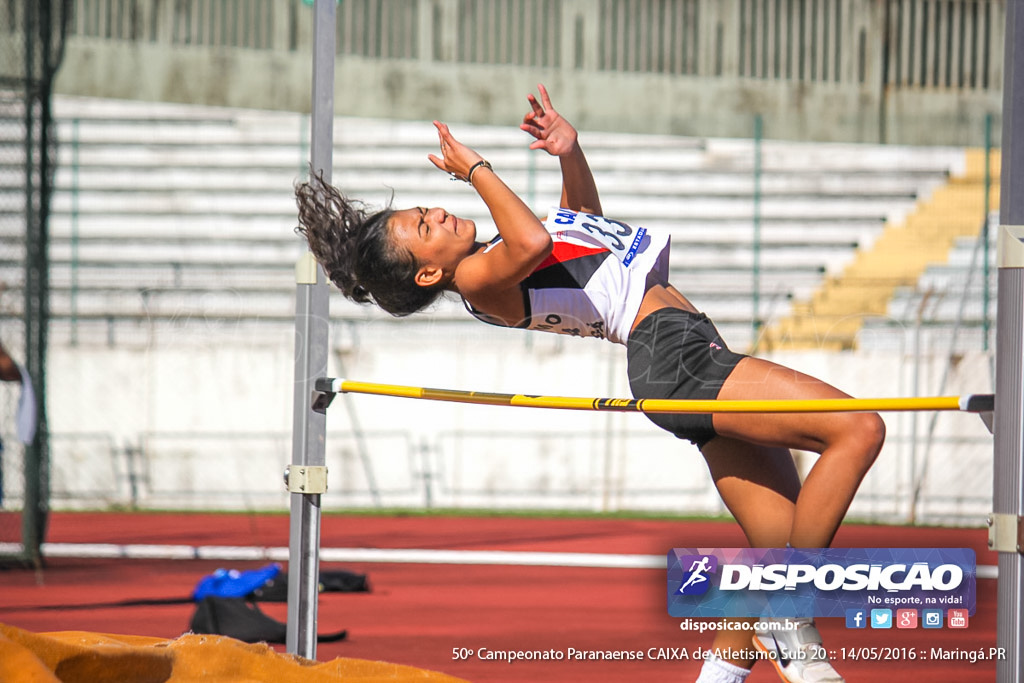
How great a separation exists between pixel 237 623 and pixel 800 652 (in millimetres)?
2066

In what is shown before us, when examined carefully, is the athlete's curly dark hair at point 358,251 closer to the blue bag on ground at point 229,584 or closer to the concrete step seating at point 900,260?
the blue bag on ground at point 229,584

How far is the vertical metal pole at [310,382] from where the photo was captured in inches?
105

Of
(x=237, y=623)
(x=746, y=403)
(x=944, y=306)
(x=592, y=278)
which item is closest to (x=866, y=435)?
(x=746, y=403)

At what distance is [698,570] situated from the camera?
7.54 feet

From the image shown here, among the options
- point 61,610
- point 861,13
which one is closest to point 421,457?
point 61,610

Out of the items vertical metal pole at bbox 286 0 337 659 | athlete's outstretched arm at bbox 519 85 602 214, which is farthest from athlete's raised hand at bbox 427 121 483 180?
vertical metal pole at bbox 286 0 337 659

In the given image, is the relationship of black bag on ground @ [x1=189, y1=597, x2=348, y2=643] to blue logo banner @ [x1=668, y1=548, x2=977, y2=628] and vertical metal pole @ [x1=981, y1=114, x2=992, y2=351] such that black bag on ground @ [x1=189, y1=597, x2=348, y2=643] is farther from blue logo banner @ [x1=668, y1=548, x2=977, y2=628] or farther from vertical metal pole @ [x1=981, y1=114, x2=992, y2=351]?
vertical metal pole @ [x1=981, y1=114, x2=992, y2=351]

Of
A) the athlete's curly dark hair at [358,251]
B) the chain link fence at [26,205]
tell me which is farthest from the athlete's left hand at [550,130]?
the chain link fence at [26,205]

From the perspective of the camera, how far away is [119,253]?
939cm

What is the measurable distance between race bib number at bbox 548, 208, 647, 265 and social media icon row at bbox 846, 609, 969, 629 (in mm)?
923

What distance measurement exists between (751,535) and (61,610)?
3.00 metres

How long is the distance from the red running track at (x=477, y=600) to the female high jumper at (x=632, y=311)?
27 cm

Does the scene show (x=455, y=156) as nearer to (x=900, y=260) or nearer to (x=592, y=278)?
(x=592, y=278)

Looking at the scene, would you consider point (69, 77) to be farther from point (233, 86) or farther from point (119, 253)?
point (119, 253)
